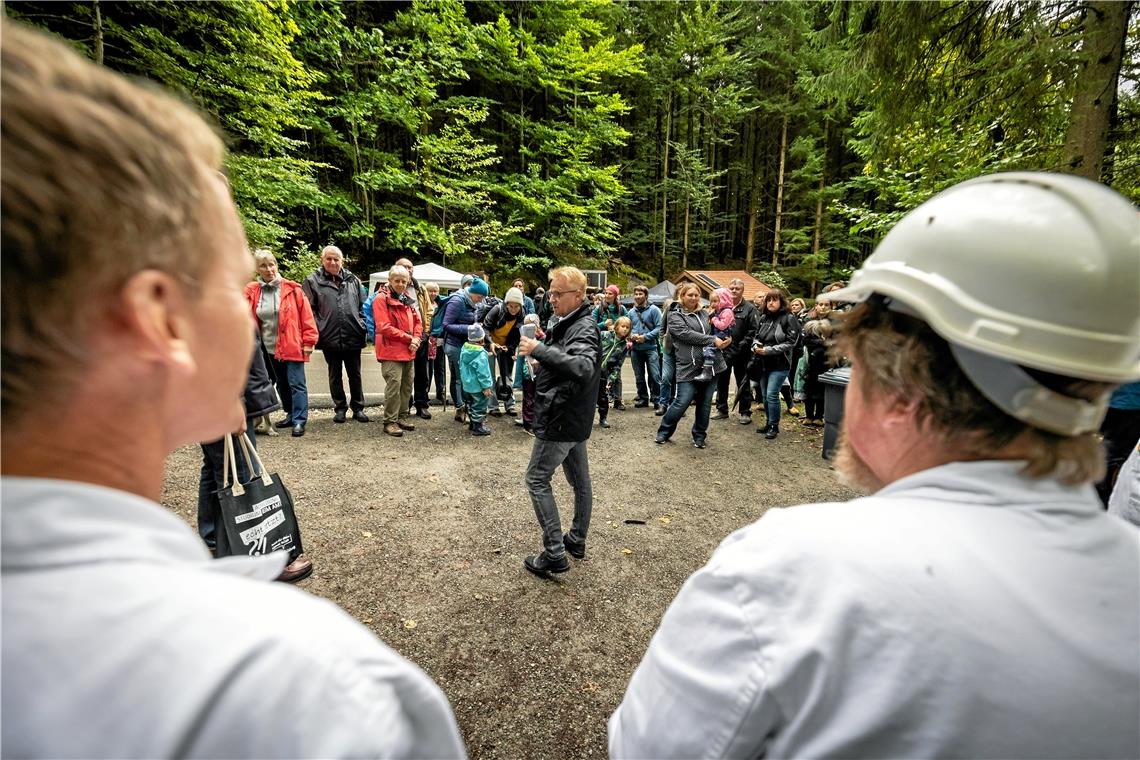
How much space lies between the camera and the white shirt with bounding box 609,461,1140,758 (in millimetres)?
700

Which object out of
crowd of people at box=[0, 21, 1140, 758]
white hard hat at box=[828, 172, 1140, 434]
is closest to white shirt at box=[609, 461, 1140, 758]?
crowd of people at box=[0, 21, 1140, 758]

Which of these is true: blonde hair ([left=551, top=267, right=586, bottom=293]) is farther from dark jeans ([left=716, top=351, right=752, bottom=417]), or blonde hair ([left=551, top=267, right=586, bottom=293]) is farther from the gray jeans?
dark jeans ([left=716, top=351, right=752, bottom=417])

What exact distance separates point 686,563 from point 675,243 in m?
31.6

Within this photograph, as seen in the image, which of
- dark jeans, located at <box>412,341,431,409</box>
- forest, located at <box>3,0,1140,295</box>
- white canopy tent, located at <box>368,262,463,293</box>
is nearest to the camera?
forest, located at <box>3,0,1140,295</box>

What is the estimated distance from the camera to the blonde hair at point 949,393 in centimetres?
83

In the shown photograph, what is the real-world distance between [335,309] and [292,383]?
1.14 m

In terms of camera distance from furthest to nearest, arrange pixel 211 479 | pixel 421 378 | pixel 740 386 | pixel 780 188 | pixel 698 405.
→ pixel 780 188
pixel 740 386
pixel 421 378
pixel 698 405
pixel 211 479

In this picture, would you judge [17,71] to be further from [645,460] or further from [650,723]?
[645,460]

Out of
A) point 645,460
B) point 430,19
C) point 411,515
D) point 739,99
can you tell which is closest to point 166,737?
point 411,515

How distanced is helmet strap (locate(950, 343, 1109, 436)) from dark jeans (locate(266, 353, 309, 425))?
6.93 metres

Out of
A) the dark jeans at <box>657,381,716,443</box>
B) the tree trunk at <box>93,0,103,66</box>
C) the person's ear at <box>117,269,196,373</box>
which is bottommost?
the dark jeans at <box>657,381,716,443</box>

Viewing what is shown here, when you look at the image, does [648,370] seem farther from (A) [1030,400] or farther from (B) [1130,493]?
(A) [1030,400]

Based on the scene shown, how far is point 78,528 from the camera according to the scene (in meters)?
0.50

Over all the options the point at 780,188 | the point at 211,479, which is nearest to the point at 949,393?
the point at 211,479
